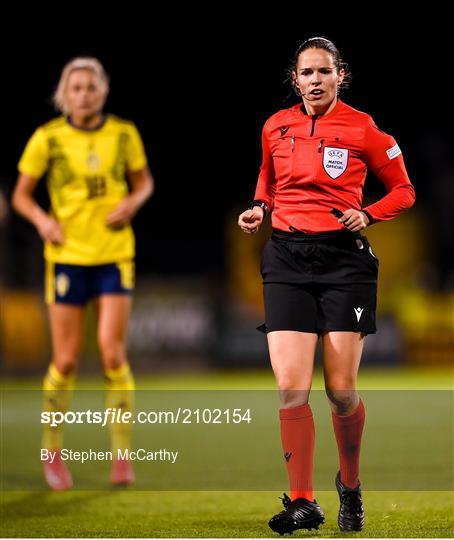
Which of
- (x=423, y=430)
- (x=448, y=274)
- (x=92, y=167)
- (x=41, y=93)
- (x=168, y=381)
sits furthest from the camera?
(x=41, y=93)

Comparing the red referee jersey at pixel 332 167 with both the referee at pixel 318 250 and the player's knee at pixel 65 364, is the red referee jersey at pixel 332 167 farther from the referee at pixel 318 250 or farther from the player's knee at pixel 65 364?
the player's knee at pixel 65 364

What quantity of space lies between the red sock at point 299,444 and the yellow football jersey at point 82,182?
188 centimetres

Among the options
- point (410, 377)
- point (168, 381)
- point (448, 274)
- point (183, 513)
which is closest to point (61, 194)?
point (183, 513)

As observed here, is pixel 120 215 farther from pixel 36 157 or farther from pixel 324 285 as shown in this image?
pixel 324 285

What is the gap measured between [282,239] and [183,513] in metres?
→ 1.34

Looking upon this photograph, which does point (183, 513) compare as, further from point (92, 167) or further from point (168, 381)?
point (168, 381)

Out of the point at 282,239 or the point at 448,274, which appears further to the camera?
the point at 448,274

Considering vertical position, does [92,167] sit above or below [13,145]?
below

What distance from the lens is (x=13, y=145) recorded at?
62.3 ft

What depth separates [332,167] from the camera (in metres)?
4.04

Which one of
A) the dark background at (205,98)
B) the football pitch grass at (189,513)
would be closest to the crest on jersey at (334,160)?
the football pitch grass at (189,513)

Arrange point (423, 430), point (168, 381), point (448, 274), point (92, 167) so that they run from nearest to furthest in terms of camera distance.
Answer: point (92, 167)
point (423, 430)
point (168, 381)
point (448, 274)

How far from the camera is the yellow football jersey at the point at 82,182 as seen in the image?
5750 millimetres

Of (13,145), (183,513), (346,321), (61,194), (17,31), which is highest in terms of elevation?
(17,31)
